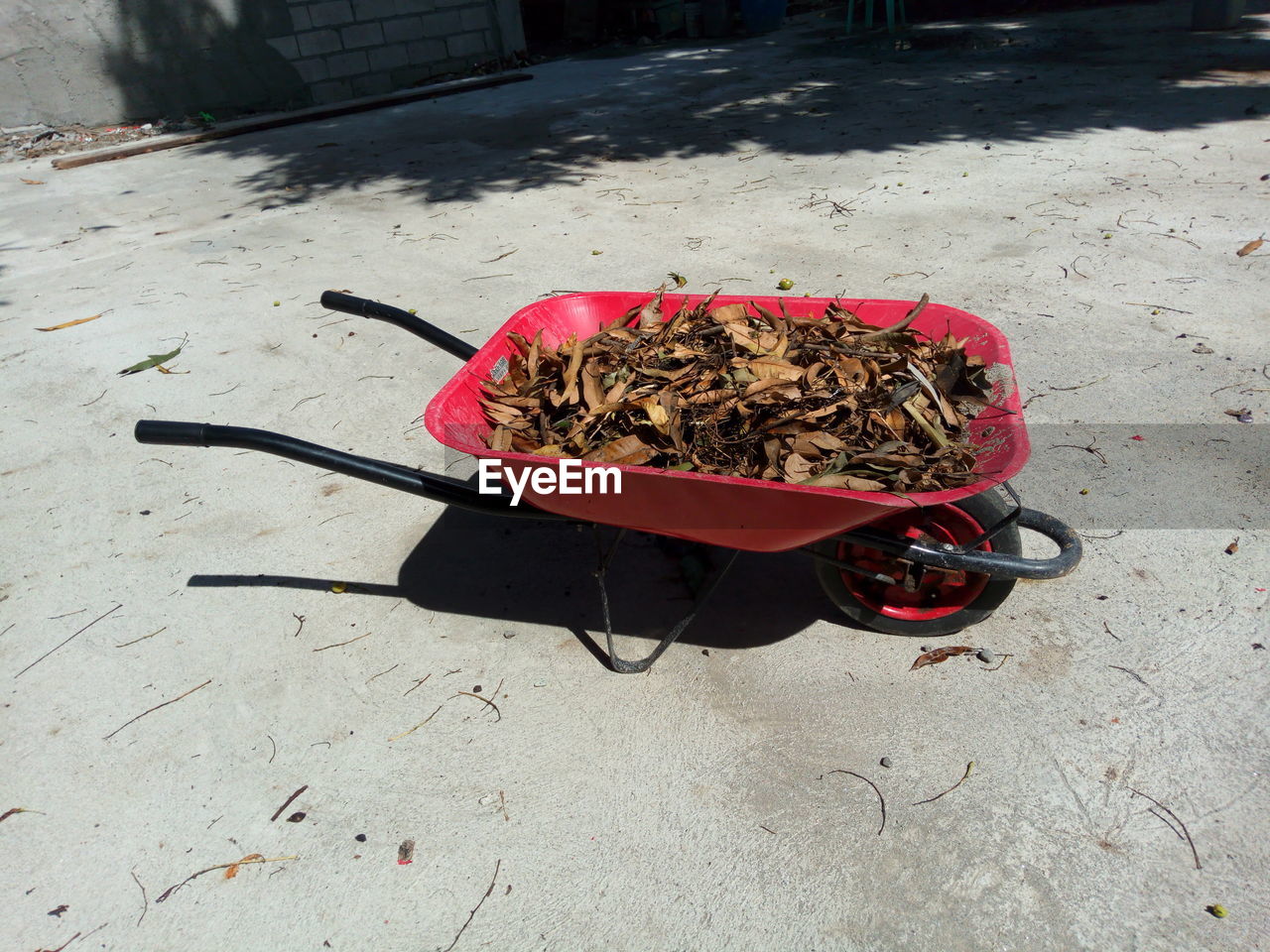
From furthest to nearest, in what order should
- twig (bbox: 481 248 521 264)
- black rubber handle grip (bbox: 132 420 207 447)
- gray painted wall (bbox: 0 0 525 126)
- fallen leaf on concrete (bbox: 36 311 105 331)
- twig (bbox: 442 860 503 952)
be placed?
gray painted wall (bbox: 0 0 525 126), twig (bbox: 481 248 521 264), fallen leaf on concrete (bbox: 36 311 105 331), black rubber handle grip (bbox: 132 420 207 447), twig (bbox: 442 860 503 952)

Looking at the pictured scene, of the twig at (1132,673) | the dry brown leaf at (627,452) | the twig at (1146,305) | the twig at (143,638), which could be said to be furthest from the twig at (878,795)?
the twig at (1146,305)

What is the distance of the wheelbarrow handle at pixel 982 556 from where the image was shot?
1.99 metres

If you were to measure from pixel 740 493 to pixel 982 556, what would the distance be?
0.61m

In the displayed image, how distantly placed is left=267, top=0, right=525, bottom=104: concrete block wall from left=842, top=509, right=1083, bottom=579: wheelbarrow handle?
31.3 ft

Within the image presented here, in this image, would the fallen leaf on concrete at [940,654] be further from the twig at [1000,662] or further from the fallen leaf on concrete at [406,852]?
the fallen leaf on concrete at [406,852]

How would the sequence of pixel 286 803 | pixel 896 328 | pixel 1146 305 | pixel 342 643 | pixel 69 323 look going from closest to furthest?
pixel 286 803
pixel 896 328
pixel 342 643
pixel 1146 305
pixel 69 323

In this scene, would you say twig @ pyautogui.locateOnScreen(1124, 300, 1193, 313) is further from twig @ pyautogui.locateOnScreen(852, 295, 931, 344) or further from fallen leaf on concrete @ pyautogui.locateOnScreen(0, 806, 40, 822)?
fallen leaf on concrete @ pyautogui.locateOnScreen(0, 806, 40, 822)

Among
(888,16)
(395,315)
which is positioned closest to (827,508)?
(395,315)

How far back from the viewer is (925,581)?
96.9 inches

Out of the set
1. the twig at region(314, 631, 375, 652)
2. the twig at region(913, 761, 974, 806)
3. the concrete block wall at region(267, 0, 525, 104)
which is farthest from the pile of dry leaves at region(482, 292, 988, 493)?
the concrete block wall at region(267, 0, 525, 104)

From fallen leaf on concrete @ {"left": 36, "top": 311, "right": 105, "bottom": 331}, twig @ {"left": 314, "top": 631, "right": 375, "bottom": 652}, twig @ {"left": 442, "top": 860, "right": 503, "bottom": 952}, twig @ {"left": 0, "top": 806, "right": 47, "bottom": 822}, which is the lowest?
twig @ {"left": 442, "top": 860, "right": 503, "bottom": 952}

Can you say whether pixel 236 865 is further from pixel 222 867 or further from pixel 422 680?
pixel 422 680

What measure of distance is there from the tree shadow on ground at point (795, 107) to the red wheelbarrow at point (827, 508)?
4.38 metres

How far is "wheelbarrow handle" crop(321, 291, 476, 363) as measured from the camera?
9.33ft
